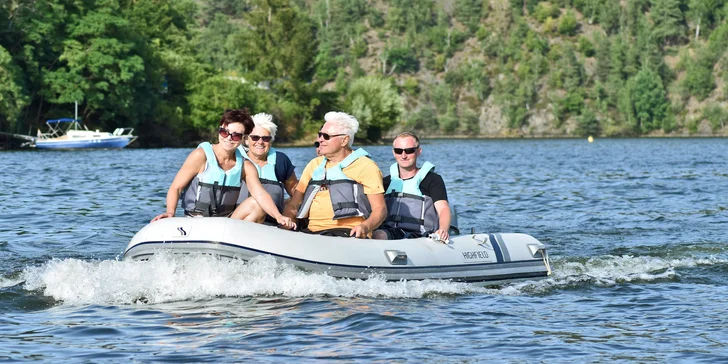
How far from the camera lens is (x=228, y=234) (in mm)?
9539

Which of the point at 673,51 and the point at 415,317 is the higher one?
the point at 673,51

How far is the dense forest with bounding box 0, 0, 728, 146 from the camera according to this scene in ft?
212

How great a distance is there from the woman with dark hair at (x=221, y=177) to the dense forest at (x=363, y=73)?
4986 cm

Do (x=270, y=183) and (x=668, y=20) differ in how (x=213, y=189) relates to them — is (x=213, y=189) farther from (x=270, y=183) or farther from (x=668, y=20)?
(x=668, y=20)

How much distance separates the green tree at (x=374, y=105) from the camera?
87.2m

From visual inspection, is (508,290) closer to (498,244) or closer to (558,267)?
(498,244)

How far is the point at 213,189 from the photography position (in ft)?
32.9

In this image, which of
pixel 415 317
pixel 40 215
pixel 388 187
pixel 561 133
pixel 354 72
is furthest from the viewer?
pixel 354 72

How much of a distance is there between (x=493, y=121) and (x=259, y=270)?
15838 centimetres

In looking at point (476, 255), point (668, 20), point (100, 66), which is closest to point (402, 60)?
point (668, 20)

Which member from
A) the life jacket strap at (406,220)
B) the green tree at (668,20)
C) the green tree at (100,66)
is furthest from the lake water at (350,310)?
the green tree at (668,20)

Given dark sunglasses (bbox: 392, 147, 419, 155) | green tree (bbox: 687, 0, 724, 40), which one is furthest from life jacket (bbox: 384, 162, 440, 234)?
green tree (bbox: 687, 0, 724, 40)

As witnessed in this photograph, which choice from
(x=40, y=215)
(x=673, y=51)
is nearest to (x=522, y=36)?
(x=673, y=51)

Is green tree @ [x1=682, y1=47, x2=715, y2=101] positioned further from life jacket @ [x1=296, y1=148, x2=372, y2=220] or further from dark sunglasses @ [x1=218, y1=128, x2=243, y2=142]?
dark sunglasses @ [x1=218, y1=128, x2=243, y2=142]
